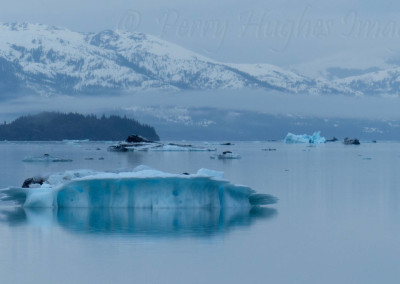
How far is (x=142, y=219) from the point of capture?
52.5ft

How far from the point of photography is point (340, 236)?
14.4m

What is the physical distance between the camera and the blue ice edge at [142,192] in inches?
670

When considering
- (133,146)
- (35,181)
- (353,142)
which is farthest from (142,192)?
(353,142)

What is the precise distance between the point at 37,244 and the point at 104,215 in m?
3.63

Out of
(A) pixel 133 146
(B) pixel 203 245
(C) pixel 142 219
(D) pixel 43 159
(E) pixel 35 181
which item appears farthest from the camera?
(A) pixel 133 146

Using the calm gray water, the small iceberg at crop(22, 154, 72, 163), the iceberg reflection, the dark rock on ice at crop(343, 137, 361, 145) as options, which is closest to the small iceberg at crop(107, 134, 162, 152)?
the small iceberg at crop(22, 154, 72, 163)

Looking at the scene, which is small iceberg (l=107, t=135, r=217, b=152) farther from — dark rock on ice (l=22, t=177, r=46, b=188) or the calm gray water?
the calm gray water

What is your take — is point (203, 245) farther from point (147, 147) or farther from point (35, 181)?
point (147, 147)

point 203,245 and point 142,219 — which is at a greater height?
point 142,219

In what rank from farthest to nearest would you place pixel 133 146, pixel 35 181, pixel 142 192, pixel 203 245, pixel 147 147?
pixel 147 147, pixel 133 146, pixel 35 181, pixel 142 192, pixel 203 245

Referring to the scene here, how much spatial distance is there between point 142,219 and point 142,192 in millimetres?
1880

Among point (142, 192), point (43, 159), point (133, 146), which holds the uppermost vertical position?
point (133, 146)

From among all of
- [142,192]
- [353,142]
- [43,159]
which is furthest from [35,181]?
[353,142]

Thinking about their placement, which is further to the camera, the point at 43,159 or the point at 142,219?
the point at 43,159
